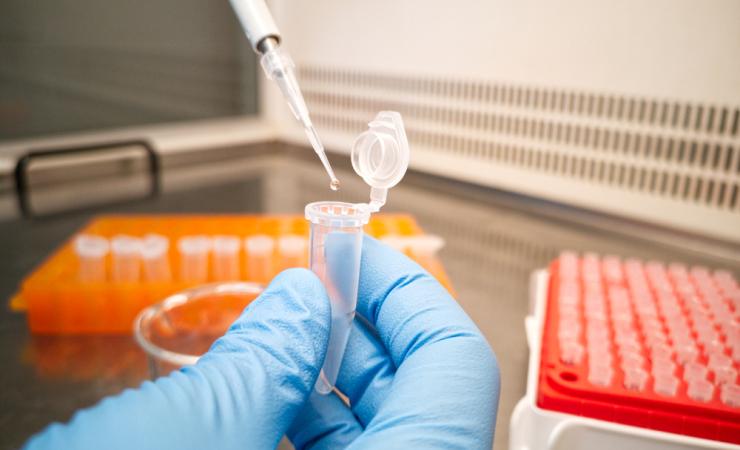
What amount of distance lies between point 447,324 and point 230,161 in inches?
61.9

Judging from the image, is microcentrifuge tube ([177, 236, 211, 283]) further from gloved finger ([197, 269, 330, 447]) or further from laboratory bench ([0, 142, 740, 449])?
gloved finger ([197, 269, 330, 447])

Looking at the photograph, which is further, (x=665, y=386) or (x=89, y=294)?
(x=89, y=294)

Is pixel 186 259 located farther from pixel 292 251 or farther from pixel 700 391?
pixel 700 391

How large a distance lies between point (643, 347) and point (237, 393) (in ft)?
1.66

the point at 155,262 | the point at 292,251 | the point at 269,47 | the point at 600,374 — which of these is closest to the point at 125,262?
the point at 155,262

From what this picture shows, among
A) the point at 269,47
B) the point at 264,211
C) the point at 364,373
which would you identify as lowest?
the point at 264,211

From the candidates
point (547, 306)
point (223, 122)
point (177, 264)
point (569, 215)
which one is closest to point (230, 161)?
point (223, 122)

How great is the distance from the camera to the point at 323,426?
1.86 feet

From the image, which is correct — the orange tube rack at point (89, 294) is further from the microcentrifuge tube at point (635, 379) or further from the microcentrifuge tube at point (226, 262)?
the microcentrifuge tube at point (635, 379)

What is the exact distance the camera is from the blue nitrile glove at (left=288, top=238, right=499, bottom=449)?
0.47 metres

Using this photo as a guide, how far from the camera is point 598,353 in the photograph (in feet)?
2.25

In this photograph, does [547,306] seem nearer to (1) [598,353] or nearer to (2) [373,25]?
(1) [598,353]

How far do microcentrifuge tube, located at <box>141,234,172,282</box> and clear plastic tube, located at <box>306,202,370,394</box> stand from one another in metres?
0.48

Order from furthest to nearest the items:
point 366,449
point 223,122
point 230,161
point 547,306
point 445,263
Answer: point 223,122
point 230,161
point 445,263
point 547,306
point 366,449
